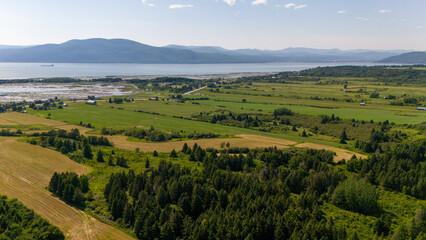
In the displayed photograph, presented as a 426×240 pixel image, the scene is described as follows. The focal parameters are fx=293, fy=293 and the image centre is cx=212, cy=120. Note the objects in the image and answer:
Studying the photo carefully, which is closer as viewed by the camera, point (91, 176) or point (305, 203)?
point (305, 203)

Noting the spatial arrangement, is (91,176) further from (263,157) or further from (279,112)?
(279,112)

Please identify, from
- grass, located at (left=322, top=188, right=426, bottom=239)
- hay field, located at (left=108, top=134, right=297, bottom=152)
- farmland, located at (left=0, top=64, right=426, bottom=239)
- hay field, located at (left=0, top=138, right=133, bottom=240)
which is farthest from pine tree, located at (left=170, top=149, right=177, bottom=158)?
Result: grass, located at (left=322, top=188, right=426, bottom=239)

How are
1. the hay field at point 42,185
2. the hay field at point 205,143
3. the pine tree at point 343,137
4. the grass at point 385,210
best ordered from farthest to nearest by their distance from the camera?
the pine tree at point 343,137, the hay field at point 205,143, the grass at point 385,210, the hay field at point 42,185

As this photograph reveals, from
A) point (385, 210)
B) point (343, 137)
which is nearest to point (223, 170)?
point (385, 210)

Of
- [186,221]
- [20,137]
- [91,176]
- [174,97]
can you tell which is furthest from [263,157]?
[174,97]

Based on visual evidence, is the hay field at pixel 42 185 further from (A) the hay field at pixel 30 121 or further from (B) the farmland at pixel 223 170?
(A) the hay field at pixel 30 121

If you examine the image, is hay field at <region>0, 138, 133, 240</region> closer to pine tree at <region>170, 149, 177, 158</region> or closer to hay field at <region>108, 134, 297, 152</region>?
hay field at <region>108, 134, 297, 152</region>

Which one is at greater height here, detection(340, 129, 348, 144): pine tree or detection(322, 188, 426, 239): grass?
detection(340, 129, 348, 144): pine tree

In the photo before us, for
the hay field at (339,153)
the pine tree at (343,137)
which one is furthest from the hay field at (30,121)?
the pine tree at (343,137)
